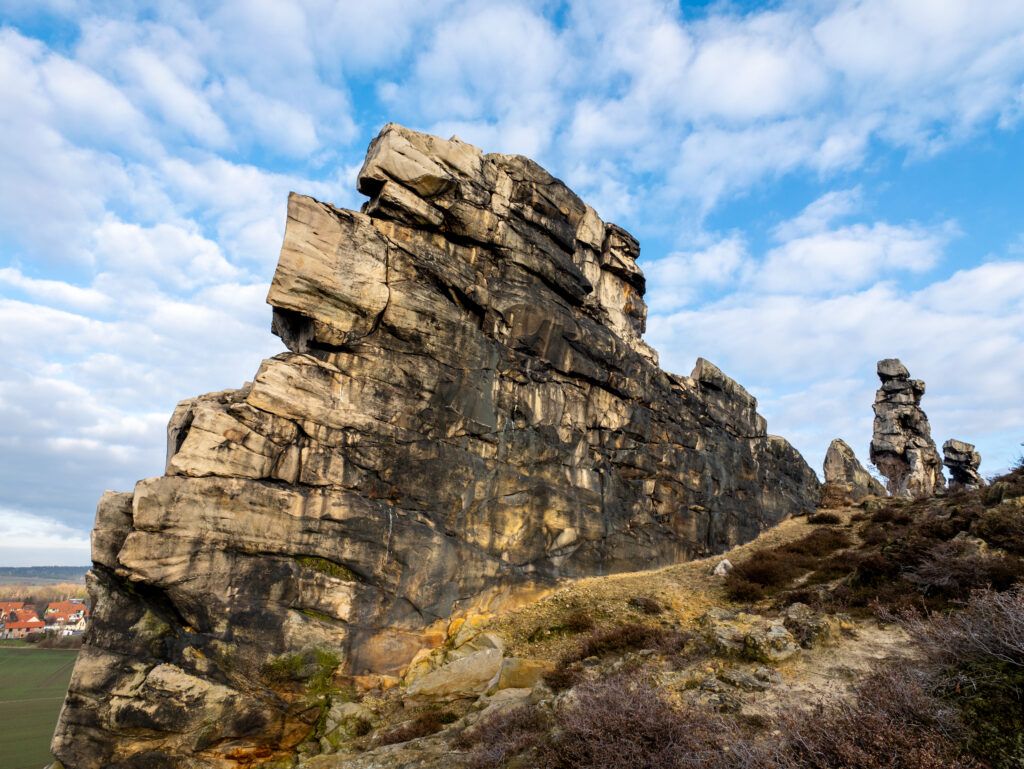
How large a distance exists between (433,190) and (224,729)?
23666mm

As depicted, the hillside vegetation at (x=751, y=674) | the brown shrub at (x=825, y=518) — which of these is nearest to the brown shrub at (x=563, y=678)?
the hillside vegetation at (x=751, y=674)

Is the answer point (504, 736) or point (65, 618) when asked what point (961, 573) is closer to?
point (504, 736)

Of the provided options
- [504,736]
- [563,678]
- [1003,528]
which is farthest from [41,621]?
[1003,528]

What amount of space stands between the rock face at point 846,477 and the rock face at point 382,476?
20685 millimetres

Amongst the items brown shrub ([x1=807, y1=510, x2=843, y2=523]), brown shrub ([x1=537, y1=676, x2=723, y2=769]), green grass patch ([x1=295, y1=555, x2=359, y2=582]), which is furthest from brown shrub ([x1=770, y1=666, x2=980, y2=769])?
brown shrub ([x1=807, y1=510, x2=843, y2=523])

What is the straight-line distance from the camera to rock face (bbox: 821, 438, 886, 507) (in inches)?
2004

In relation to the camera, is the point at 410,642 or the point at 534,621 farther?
the point at 534,621

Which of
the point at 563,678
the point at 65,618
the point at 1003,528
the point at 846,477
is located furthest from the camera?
the point at 65,618

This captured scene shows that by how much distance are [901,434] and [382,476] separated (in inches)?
2278

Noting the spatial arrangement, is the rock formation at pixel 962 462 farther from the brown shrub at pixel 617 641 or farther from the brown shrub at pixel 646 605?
the brown shrub at pixel 617 641

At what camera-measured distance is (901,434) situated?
57281 mm

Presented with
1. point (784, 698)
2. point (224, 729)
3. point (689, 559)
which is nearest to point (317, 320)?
point (224, 729)

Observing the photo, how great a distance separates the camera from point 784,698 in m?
12.4

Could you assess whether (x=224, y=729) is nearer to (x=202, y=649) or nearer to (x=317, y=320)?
(x=202, y=649)
